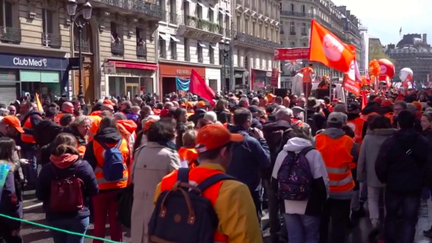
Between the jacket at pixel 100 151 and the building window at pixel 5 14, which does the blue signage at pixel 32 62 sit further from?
the jacket at pixel 100 151

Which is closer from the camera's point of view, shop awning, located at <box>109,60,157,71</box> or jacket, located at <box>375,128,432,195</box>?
jacket, located at <box>375,128,432,195</box>

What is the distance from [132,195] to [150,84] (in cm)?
2839

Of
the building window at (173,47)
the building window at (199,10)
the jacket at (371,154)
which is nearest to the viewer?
the jacket at (371,154)

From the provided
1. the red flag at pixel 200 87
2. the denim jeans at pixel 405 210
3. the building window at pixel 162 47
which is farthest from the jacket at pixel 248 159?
the building window at pixel 162 47

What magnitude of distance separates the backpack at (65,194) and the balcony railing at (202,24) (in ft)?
108

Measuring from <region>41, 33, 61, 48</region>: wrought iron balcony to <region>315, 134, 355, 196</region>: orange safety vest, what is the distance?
64.5ft

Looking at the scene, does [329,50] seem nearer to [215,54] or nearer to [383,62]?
[383,62]

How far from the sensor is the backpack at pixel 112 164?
18.1 ft

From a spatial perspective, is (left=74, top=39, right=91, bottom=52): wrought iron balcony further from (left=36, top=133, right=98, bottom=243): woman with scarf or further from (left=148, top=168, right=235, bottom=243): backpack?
(left=148, top=168, right=235, bottom=243): backpack

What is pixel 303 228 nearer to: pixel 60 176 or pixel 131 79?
pixel 60 176

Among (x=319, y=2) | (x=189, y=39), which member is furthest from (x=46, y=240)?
(x=319, y=2)

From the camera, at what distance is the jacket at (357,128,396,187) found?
618cm

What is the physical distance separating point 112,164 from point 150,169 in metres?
0.97

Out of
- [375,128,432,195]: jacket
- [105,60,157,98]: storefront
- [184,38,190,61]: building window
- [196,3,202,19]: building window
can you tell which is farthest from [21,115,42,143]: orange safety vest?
[196,3,202,19]: building window
